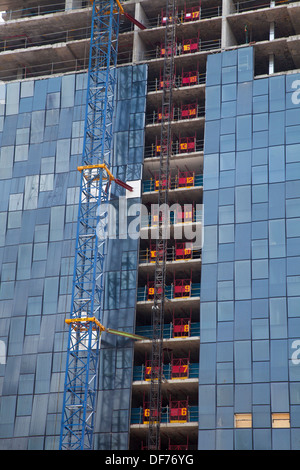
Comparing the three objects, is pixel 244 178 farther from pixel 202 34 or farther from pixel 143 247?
pixel 202 34

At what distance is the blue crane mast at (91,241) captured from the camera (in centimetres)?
9288

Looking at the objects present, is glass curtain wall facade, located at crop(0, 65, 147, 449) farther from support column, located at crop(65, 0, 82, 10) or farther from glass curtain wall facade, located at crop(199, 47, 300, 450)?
support column, located at crop(65, 0, 82, 10)

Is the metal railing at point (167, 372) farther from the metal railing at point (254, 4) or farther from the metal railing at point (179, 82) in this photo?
the metal railing at point (254, 4)

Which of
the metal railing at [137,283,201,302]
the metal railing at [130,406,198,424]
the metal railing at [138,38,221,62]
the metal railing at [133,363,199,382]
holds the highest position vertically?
the metal railing at [138,38,221,62]

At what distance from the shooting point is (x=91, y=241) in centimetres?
10038

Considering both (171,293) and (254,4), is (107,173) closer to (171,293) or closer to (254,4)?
(171,293)

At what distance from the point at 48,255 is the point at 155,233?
12.0m

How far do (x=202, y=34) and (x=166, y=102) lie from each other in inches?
426

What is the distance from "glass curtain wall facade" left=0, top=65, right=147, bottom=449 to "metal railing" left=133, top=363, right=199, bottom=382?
1.92m

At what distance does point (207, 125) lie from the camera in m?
103

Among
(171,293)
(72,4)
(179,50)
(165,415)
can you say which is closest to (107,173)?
(171,293)

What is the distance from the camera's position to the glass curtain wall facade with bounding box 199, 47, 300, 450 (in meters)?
89.2

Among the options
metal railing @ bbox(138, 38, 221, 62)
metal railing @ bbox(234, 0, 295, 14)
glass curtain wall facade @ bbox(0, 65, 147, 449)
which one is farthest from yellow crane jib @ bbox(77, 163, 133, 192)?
metal railing @ bbox(234, 0, 295, 14)

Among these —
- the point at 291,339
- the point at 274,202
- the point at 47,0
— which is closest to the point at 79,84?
the point at 47,0
